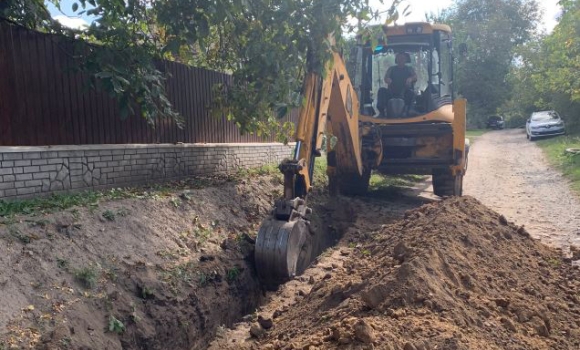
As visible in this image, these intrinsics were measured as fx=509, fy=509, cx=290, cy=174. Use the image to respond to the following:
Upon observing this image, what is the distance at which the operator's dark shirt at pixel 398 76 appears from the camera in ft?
33.1

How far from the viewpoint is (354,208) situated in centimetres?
978

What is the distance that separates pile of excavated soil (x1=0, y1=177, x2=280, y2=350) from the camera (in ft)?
13.8

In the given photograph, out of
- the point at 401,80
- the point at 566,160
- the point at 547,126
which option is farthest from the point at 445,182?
the point at 547,126

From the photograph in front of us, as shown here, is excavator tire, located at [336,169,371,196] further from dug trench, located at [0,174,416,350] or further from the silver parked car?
the silver parked car

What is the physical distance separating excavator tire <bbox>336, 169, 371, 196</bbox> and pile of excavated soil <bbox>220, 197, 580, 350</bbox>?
3.77 metres

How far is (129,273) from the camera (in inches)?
202

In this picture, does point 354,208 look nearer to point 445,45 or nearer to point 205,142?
point 205,142

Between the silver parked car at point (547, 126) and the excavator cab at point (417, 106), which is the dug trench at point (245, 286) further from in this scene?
the silver parked car at point (547, 126)

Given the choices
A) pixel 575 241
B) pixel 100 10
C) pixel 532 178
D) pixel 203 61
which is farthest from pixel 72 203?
pixel 532 178

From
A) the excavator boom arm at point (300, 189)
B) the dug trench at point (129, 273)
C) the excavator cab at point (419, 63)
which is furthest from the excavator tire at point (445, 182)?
the dug trench at point (129, 273)

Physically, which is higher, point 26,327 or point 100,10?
point 100,10

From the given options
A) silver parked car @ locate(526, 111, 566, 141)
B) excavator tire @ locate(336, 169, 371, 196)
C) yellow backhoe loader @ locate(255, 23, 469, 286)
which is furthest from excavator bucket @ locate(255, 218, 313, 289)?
silver parked car @ locate(526, 111, 566, 141)

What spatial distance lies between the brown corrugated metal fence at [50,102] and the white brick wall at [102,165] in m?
0.26

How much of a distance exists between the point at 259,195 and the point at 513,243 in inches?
154
